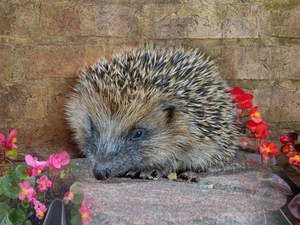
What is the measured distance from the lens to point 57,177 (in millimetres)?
→ 1251

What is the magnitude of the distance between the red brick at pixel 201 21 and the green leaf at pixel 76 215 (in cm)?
97

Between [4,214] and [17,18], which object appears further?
[17,18]

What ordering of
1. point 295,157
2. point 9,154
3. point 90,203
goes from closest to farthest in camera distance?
point 90,203, point 9,154, point 295,157

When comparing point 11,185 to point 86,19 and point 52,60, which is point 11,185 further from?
point 86,19

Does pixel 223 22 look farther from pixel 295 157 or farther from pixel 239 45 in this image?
pixel 295 157

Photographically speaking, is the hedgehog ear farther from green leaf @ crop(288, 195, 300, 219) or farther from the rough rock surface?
green leaf @ crop(288, 195, 300, 219)

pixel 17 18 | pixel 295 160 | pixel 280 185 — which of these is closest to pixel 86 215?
pixel 280 185

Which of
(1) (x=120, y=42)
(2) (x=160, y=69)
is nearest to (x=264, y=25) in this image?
(2) (x=160, y=69)

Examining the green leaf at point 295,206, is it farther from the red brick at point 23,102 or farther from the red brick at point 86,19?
the red brick at point 23,102

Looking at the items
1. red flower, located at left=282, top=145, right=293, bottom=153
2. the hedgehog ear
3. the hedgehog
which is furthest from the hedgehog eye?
red flower, located at left=282, top=145, right=293, bottom=153

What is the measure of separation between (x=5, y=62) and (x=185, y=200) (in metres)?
1.18

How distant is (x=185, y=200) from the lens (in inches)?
43.4

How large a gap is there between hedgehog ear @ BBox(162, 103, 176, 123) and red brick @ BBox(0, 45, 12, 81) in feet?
2.82

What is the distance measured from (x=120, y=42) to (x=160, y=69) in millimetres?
297
